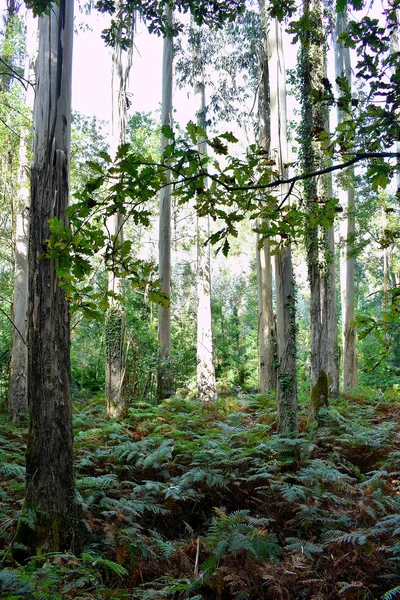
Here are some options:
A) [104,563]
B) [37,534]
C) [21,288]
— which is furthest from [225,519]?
[21,288]

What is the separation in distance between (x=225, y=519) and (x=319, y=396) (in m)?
4.44

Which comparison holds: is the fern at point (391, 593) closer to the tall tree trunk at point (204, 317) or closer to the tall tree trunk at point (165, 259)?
the tall tree trunk at point (165, 259)

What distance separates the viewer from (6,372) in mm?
12633

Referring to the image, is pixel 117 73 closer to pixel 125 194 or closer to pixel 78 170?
pixel 78 170

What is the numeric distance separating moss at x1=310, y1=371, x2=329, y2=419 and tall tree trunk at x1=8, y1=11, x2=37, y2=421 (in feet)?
20.1

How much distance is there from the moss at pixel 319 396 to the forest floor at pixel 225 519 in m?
0.29

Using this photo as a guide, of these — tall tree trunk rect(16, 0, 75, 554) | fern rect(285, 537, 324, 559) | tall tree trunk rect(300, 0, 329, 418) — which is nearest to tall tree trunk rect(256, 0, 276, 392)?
tall tree trunk rect(300, 0, 329, 418)

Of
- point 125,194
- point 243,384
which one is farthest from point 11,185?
point 243,384

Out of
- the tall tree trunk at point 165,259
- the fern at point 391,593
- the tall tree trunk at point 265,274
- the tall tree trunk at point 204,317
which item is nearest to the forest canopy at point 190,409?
the fern at point 391,593

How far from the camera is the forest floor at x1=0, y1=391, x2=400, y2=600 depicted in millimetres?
3047

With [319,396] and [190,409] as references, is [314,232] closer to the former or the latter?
[319,396]

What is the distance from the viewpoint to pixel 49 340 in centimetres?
365

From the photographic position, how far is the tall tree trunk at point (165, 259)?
11375 millimetres

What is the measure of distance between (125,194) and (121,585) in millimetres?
2975
